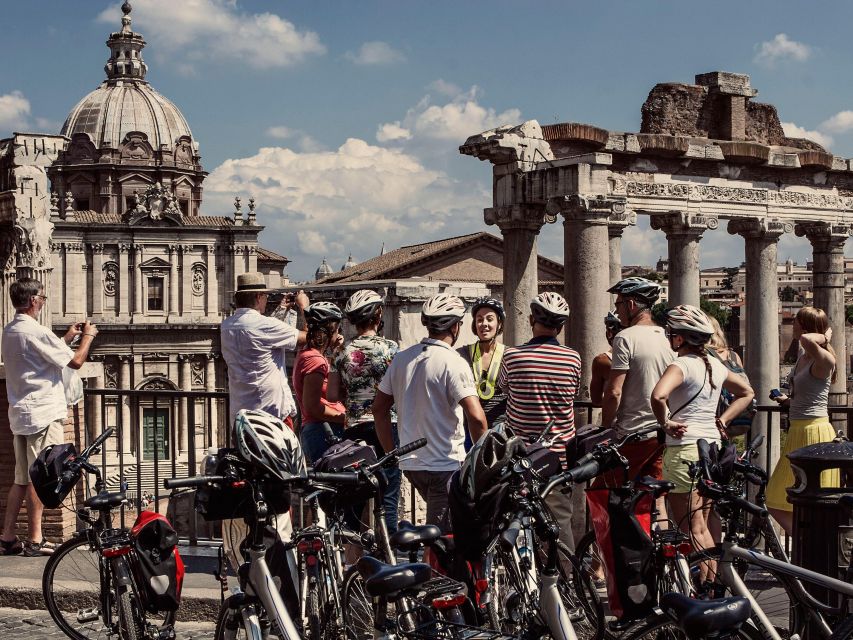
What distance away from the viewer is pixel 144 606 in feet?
16.9

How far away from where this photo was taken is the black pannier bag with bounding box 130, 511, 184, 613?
203 inches

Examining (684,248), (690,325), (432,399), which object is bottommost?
(432,399)

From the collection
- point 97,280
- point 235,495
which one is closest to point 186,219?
point 97,280

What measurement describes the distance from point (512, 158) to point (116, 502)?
9.96m

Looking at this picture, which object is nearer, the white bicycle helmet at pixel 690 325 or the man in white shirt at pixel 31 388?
the white bicycle helmet at pixel 690 325

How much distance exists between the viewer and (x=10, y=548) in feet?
23.9

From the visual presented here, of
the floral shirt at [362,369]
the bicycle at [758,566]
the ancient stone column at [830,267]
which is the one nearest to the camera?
the bicycle at [758,566]

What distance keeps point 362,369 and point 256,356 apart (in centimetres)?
67

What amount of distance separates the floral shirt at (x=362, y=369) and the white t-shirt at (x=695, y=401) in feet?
4.83

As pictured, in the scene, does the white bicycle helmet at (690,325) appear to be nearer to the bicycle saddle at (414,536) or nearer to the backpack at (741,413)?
the backpack at (741,413)

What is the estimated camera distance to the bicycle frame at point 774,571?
12.0 ft

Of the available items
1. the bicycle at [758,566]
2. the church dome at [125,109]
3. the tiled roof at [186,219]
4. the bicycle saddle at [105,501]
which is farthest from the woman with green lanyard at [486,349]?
the church dome at [125,109]

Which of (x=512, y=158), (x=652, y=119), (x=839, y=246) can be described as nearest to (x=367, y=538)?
(x=512, y=158)

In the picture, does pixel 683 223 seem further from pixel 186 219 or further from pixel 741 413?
pixel 186 219
